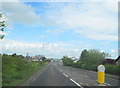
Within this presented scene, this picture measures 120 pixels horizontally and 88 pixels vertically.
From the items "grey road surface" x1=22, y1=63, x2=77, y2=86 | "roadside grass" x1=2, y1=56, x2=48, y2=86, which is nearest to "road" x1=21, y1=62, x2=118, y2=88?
"grey road surface" x1=22, y1=63, x2=77, y2=86

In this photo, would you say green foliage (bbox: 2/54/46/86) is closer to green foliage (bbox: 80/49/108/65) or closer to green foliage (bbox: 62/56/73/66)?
green foliage (bbox: 80/49/108/65)

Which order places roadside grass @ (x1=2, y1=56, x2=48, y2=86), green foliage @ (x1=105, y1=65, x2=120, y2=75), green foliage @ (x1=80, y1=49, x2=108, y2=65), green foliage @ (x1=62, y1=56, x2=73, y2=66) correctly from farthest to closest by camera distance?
green foliage @ (x1=62, y1=56, x2=73, y2=66) < green foliage @ (x1=80, y1=49, x2=108, y2=65) < green foliage @ (x1=105, y1=65, x2=120, y2=75) < roadside grass @ (x1=2, y1=56, x2=48, y2=86)

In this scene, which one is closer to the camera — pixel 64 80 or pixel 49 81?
pixel 49 81

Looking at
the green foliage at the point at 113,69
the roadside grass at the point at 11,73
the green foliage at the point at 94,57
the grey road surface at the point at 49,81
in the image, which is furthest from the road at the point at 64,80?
the green foliage at the point at 94,57

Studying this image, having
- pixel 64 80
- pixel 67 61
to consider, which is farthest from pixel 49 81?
pixel 67 61

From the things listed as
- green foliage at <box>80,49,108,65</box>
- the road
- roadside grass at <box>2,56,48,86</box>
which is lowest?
the road

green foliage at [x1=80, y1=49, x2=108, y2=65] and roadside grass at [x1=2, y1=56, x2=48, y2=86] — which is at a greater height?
green foliage at [x1=80, y1=49, x2=108, y2=65]

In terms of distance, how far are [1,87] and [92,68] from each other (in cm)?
3882

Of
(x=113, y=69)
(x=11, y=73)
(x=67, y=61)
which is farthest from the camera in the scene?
(x=67, y=61)

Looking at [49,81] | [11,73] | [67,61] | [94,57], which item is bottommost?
[49,81]

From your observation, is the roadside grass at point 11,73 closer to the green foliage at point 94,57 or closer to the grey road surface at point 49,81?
the grey road surface at point 49,81

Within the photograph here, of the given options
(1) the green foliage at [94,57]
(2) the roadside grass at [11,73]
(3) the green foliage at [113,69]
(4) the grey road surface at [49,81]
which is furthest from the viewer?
(1) the green foliage at [94,57]

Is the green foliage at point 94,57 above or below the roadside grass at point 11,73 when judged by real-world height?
above

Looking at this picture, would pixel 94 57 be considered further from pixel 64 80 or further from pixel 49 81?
pixel 49 81
